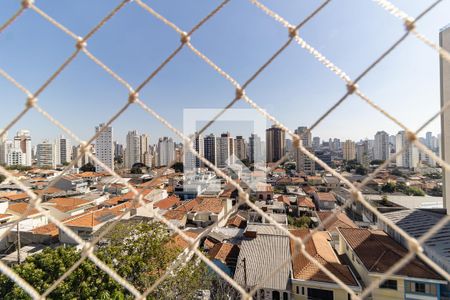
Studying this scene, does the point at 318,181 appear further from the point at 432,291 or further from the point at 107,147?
the point at 107,147

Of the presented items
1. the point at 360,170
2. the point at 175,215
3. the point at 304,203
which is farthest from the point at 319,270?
the point at 360,170

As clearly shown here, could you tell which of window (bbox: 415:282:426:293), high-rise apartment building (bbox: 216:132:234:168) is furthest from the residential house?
high-rise apartment building (bbox: 216:132:234:168)

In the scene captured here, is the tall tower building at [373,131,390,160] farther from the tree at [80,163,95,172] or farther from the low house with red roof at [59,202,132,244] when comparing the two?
the tree at [80,163,95,172]

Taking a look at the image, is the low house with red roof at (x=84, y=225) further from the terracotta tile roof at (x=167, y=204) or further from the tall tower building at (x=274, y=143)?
the tall tower building at (x=274, y=143)

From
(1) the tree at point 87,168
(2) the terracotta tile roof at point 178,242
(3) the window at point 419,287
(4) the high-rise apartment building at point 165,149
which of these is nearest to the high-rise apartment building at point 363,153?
(4) the high-rise apartment building at point 165,149

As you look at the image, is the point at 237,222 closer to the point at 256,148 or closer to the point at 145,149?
the point at 256,148
